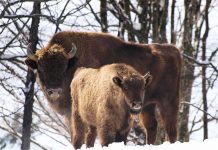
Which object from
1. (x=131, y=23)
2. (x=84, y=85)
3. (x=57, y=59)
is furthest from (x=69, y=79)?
(x=131, y=23)

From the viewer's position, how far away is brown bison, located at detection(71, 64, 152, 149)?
23.2ft

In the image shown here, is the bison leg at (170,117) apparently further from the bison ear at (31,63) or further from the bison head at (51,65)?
the bison ear at (31,63)

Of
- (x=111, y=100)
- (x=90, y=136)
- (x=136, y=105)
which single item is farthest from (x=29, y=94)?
(x=136, y=105)

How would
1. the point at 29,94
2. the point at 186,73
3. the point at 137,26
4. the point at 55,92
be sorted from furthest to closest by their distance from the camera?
the point at 186,73
the point at 137,26
the point at 29,94
the point at 55,92

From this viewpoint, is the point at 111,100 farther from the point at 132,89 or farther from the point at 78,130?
the point at 78,130

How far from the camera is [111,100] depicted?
7.22 metres

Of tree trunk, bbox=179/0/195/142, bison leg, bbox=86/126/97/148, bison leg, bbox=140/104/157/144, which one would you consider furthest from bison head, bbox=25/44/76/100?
tree trunk, bbox=179/0/195/142

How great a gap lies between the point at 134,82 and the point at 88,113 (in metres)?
0.91

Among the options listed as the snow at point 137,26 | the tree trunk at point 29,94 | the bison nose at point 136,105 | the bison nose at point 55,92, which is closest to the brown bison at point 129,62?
the bison nose at point 55,92

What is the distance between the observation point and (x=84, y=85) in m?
8.07

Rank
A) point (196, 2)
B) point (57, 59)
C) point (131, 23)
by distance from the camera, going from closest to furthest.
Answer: point (57, 59) < point (131, 23) < point (196, 2)

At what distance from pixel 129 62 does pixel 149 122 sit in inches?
45.1

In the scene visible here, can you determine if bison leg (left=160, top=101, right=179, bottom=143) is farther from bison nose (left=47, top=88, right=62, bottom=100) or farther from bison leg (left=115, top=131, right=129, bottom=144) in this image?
bison leg (left=115, top=131, right=129, bottom=144)

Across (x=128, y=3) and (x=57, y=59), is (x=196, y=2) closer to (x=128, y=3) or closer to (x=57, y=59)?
(x=128, y=3)
